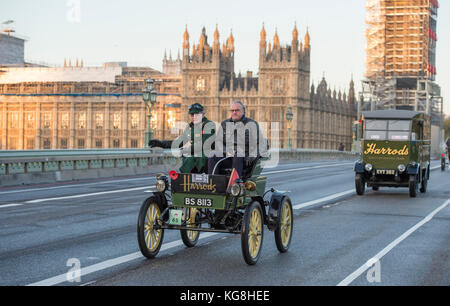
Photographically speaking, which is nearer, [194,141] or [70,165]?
[194,141]

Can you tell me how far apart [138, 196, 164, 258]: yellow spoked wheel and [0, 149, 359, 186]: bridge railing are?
1057 centimetres

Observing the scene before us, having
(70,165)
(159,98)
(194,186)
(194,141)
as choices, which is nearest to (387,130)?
(70,165)

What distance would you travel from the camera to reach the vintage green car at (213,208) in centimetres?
800

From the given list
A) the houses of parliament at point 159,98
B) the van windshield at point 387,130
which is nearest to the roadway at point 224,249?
the van windshield at point 387,130

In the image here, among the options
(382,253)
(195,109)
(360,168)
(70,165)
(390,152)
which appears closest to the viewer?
(195,109)

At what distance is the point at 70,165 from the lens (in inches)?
955

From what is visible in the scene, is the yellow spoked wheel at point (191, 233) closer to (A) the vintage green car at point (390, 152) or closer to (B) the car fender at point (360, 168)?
(B) the car fender at point (360, 168)

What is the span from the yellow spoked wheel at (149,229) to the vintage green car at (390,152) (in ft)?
37.9

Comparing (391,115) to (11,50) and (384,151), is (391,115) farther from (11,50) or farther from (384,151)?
(11,50)

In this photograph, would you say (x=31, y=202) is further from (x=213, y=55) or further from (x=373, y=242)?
(x=213, y=55)

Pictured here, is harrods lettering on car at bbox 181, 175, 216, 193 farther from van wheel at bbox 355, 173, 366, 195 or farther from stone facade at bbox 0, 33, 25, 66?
stone facade at bbox 0, 33, 25, 66

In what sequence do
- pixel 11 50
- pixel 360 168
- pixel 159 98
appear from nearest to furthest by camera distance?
pixel 360 168 < pixel 159 98 < pixel 11 50

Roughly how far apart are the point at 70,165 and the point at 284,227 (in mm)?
16379
